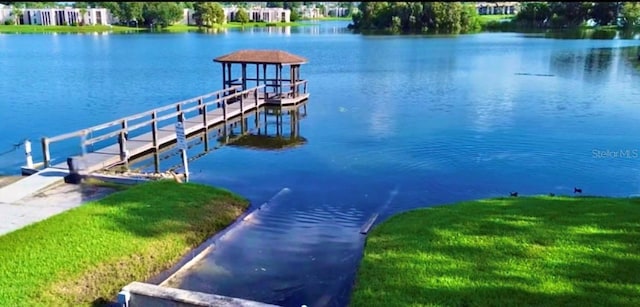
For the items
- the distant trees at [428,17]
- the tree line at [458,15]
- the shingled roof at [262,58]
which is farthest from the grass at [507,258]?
the distant trees at [428,17]

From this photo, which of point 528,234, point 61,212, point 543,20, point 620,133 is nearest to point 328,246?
point 528,234

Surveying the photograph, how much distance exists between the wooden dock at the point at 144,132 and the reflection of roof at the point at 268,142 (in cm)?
199

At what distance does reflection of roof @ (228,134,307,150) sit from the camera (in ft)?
68.0

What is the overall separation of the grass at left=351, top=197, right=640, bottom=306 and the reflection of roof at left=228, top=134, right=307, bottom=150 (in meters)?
10.4

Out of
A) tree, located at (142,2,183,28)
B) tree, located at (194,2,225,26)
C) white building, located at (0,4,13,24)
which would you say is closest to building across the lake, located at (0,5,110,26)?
white building, located at (0,4,13,24)

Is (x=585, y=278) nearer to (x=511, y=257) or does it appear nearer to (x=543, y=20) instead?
(x=511, y=257)

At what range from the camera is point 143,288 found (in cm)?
737

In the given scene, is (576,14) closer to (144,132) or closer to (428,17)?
(428,17)

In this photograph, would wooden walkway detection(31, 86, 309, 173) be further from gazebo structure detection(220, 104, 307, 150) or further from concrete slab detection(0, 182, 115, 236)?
gazebo structure detection(220, 104, 307, 150)

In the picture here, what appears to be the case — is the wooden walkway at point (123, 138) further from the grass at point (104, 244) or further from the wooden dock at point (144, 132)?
the grass at point (104, 244)

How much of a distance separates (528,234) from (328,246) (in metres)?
3.44

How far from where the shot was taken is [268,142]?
843 inches

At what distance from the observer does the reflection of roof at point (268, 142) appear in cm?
2072

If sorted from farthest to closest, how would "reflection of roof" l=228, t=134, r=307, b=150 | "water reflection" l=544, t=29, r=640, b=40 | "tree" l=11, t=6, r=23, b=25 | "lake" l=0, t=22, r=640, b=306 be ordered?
"tree" l=11, t=6, r=23, b=25
"water reflection" l=544, t=29, r=640, b=40
"reflection of roof" l=228, t=134, r=307, b=150
"lake" l=0, t=22, r=640, b=306
